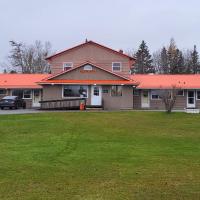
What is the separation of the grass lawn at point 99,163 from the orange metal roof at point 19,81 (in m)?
26.3

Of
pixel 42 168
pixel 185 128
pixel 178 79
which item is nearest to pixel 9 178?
pixel 42 168

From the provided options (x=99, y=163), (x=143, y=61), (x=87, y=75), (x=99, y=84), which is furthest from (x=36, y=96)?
(x=143, y=61)

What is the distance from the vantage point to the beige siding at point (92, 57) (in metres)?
44.9

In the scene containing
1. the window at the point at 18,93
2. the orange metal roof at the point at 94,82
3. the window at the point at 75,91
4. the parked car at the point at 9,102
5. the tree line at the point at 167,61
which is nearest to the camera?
the orange metal roof at the point at 94,82

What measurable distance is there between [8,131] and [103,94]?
23131 mm

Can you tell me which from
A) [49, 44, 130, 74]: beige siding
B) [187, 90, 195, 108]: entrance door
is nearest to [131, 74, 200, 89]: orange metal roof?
[187, 90, 195, 108]: entrance door

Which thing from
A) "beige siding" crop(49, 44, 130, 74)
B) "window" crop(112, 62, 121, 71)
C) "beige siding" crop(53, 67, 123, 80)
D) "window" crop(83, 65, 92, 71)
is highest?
"beige siding" crop(49, 44, 130, 74)

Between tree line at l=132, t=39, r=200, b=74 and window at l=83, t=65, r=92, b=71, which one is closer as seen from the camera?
window at l=83, t=65, r=92, b=71

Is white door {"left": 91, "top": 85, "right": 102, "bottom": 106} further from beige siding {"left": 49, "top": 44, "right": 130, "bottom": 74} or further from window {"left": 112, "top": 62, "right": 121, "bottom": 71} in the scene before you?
window {"left": 112, "top": 62, "right": 121, "bottom": 71}

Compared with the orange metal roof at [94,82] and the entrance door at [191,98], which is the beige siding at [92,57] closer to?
the orange metal roof at [94,82]

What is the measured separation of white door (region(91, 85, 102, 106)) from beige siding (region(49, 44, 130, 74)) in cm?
311

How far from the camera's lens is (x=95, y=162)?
38.9 feet

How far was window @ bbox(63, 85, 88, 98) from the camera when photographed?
42906mm

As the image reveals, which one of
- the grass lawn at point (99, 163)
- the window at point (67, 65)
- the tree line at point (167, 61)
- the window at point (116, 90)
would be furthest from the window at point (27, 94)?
the tree line at point (167, 61)
